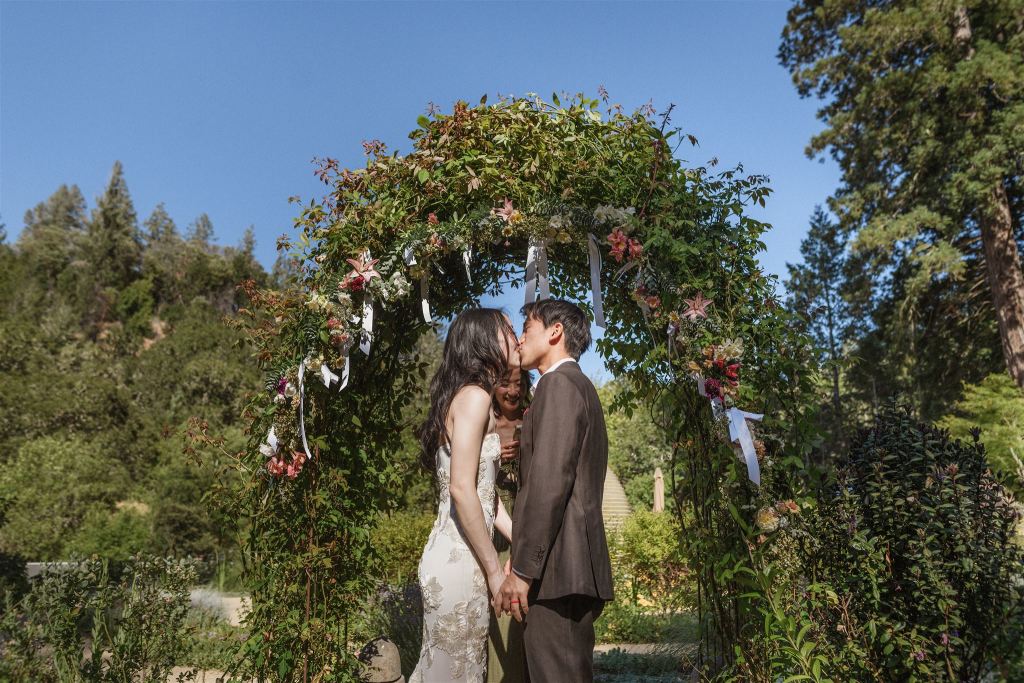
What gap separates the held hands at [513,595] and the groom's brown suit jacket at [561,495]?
42 millimetres

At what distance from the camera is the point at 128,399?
88.8 ft

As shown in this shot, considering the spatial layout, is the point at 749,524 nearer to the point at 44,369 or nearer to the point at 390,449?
the point at 390,449

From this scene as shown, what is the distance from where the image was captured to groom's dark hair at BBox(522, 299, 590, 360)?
8.41 ft

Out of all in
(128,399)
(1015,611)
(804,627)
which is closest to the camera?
(1015,611)

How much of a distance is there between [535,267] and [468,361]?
1.36 m

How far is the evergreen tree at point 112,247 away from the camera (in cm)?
4362

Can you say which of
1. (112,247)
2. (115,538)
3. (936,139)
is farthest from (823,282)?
(112,247)

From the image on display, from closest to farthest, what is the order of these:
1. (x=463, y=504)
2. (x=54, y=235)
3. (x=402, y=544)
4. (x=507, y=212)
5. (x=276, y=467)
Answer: (x=463, y=504)
(x=276, y=467)
(x=507, y=212)
(x=402, y=544)
(x=54, y=235)

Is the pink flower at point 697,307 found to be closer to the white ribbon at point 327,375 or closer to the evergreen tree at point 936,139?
the white ribbon at point 327,375

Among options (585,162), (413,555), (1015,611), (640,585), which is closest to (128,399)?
(413,555)

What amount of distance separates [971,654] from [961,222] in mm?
13788

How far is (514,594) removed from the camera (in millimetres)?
2303

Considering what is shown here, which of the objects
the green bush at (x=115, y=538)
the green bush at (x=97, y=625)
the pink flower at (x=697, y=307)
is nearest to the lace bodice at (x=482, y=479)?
the pink flower at (x=697, y=307)

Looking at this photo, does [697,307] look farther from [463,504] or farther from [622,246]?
[463,504]
